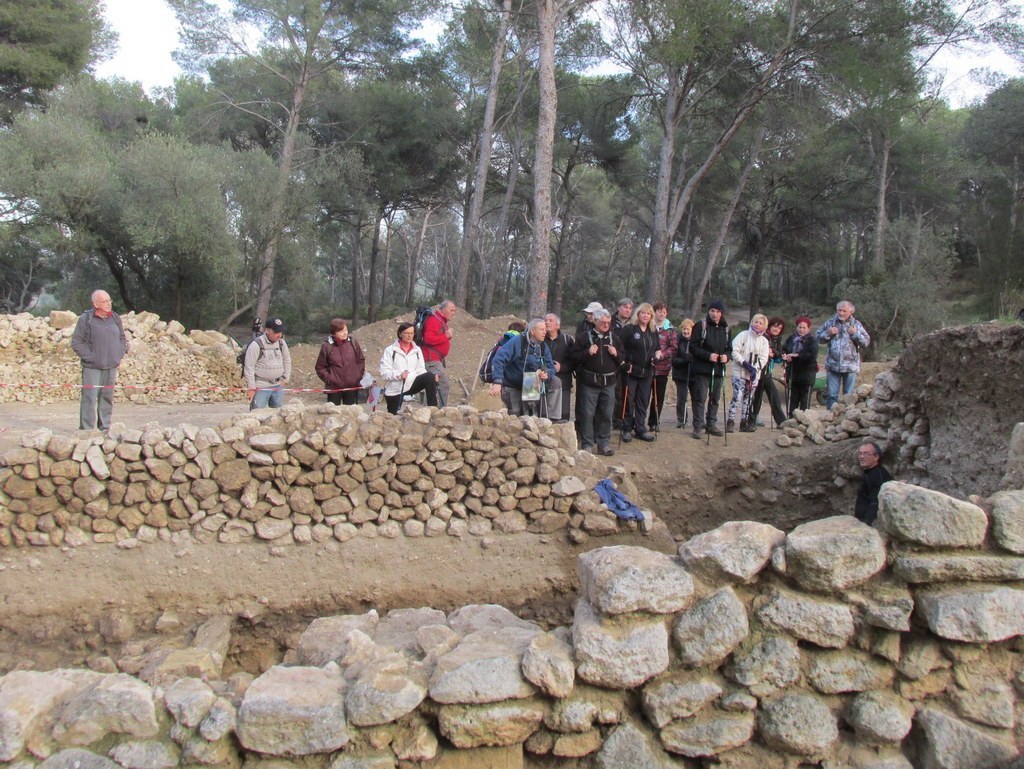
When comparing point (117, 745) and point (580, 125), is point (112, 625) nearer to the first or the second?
point (117, 745)

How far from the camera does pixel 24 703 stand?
2.73 metres

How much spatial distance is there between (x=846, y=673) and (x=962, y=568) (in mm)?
665

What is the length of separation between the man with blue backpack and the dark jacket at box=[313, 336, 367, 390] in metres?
1.59

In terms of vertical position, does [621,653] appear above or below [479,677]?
above

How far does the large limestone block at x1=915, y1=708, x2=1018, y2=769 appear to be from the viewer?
2732 millimetres

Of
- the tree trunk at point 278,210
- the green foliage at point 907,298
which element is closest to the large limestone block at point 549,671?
the tree trunk at point 278,210

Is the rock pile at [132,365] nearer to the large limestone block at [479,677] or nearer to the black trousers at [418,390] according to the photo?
the black trousers at [418,390]

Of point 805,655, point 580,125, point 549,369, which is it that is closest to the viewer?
point 805,655

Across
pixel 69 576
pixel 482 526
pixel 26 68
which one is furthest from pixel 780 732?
pixel 26 68

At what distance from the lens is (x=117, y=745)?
2.68 m

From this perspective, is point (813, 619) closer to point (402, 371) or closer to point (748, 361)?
point (402, 371)

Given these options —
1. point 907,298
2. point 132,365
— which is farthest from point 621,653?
point 907,298

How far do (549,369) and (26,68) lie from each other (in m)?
19.7

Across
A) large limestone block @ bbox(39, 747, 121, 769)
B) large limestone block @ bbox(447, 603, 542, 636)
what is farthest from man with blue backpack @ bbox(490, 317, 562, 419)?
large limestone block @ bbox(39, 747, 121, 769)
